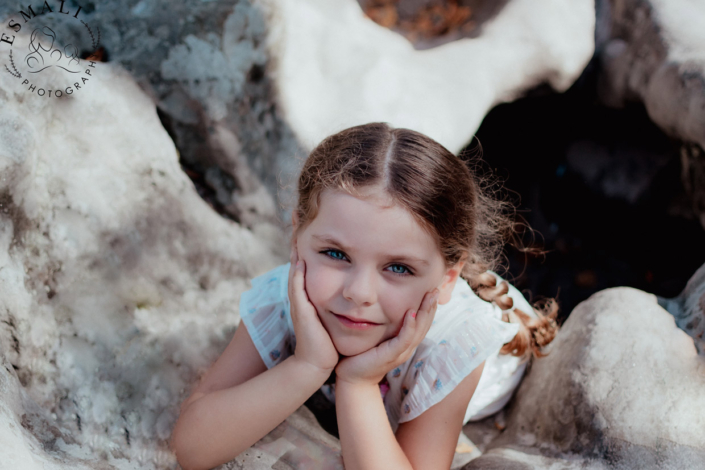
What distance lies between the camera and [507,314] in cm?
192

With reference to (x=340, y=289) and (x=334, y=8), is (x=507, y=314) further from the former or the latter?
(x=334, y=8)

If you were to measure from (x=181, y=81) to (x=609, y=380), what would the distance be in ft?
6.36

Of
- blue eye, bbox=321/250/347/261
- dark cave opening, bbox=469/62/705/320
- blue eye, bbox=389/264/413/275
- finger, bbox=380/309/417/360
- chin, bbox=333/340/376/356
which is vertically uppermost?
blue eye, bbox=321/250/347/261

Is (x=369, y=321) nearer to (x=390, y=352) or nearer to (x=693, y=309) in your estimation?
(x=390, y=352)

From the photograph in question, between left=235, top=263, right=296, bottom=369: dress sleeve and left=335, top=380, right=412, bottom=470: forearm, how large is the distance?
1.12ft

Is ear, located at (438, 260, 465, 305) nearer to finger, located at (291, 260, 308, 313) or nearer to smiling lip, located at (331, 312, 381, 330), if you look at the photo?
smiling lip, located at (331, 312, 381, 330)

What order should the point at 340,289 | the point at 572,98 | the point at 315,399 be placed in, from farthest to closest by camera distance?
the point at 572,98 → the point at 315,399 → the point at 340,289

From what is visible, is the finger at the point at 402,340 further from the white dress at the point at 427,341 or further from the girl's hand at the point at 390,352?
the white dress at the point at 427,341

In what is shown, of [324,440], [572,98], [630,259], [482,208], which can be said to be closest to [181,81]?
[482,208]

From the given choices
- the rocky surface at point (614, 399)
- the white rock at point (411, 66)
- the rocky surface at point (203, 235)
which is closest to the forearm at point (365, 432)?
the rocky surface at point (203, 235)

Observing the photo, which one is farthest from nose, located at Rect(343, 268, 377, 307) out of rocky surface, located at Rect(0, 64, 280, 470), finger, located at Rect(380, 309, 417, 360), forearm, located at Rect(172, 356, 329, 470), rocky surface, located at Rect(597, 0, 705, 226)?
rocky surface, located at Rect(597, 0, 705, 226)

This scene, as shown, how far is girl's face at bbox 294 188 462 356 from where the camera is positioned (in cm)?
136

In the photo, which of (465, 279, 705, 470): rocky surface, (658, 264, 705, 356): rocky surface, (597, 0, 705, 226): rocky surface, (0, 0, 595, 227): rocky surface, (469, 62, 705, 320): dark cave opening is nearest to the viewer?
(465, 279, 705, 470): rocky surface

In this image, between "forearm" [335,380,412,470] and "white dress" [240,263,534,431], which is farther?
"white dress" [240,263,534,431]
